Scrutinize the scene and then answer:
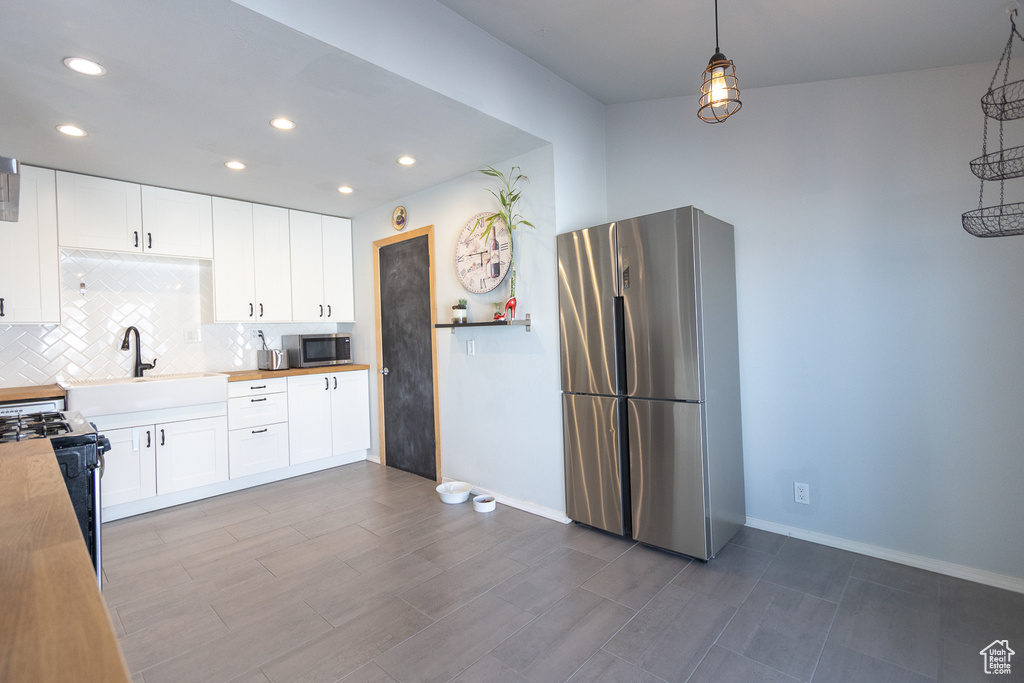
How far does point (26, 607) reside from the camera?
0.60 m

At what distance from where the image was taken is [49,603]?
61 centimetres

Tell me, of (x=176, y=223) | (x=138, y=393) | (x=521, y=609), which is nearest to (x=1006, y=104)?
(x=521, y=609)


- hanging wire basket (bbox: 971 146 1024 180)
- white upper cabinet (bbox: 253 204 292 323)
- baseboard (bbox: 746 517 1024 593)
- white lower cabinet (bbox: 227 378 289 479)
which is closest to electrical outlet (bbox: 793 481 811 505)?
baseboard (bbox: 746 517 1024 593)

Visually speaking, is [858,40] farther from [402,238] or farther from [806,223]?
[402,238]

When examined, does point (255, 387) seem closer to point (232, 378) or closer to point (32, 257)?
point (232, 378)

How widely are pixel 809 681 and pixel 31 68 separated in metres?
3.86

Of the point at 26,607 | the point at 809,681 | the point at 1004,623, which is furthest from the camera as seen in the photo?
the point at 1004,623

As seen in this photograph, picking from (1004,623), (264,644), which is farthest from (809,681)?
(264,644)

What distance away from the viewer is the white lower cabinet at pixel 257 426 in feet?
12.9

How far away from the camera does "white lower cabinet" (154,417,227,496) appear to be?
3559mm

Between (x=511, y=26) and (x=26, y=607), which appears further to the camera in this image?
(x=511, y=26)

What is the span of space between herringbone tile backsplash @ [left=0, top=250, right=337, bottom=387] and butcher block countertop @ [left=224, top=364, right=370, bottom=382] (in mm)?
364
